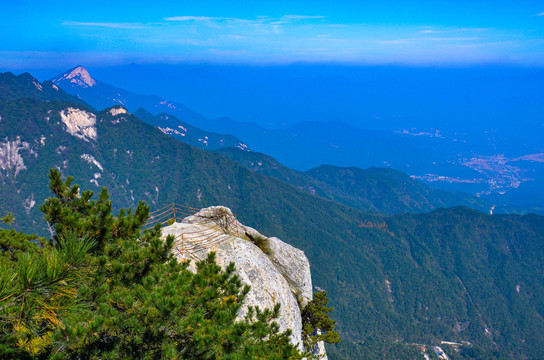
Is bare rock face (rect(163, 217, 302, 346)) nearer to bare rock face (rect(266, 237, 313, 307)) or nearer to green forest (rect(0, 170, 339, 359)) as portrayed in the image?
bare rock face (rect(266, 237, 313, 307))

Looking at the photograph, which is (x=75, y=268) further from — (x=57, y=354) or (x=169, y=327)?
(x=169, y=327)

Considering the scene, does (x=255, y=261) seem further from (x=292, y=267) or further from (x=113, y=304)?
(x=113, y=304)

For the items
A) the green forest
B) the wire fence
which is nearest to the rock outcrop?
the wire fence

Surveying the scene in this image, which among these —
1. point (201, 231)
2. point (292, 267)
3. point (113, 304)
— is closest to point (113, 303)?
point (113, 304)

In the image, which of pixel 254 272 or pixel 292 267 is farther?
pixel 292 267

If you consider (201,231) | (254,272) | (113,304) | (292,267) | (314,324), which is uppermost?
(113,304)

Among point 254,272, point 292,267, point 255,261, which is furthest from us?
point 292,267

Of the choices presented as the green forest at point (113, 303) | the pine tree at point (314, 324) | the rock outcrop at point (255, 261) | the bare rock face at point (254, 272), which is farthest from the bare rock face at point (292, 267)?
the green forest at point (113, 303)
